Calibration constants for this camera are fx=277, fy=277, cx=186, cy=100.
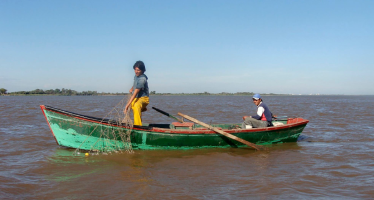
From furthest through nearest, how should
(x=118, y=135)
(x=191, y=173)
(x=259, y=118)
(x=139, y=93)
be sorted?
(x=259, y=118)
(x=139, y=93)
(x=118, y=135)
(x=191, y=173)

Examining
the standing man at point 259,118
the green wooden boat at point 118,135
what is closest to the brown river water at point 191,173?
the green wooden boat at point 118,135

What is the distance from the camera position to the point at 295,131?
8.66 m

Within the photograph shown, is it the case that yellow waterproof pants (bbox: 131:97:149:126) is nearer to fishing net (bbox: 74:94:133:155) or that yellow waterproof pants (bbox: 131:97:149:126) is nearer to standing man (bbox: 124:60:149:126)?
standing man (bbox: 124:60:149:126)

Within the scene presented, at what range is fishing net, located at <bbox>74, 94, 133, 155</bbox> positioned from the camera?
22.4 ft

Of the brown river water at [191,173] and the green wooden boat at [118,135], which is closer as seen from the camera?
the brown river water at [191,173]

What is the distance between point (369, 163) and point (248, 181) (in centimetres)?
335

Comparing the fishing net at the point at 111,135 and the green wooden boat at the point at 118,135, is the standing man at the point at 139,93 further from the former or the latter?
the green wooden boat at the point at 118,135

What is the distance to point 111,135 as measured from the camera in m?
6.96

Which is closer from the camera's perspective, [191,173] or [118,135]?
[191,173]

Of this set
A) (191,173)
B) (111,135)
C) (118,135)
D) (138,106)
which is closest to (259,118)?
(191,173)

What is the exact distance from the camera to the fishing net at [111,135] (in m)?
6.82

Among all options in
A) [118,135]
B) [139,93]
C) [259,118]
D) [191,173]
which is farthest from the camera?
[259,118]

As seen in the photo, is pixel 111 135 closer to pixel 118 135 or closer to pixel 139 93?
pixel 118 135

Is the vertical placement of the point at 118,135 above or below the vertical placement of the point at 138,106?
below
